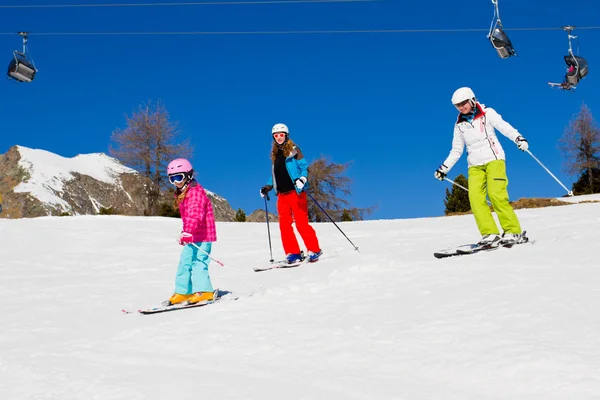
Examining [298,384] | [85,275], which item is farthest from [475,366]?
[85,275]

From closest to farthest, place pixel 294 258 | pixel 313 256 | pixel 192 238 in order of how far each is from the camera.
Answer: pixel 192 238
pixel 313 256
pixel 294 258

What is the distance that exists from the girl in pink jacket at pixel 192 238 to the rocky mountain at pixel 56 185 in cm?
9018

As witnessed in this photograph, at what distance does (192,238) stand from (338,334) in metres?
2.70

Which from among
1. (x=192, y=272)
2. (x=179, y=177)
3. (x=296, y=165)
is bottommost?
(x=192, y=272)

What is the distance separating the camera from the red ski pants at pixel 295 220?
935 cm

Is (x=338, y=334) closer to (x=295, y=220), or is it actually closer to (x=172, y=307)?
(x=172, y=307)

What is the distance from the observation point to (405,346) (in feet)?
13.1

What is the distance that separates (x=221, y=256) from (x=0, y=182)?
12106 centimetres

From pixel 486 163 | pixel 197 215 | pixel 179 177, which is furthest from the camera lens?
pixel 486 163

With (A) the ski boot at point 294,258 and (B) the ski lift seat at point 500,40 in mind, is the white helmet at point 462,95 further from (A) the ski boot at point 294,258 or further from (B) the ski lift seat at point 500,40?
(B) the ski lift seat at point 500,40

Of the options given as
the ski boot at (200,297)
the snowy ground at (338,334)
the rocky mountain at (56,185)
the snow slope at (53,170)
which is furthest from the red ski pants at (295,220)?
the snow slope at (53,170)

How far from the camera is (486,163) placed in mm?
8148

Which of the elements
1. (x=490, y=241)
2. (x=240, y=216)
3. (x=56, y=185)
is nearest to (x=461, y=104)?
(x=490, y=241)

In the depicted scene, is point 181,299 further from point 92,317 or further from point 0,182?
point 0,182
